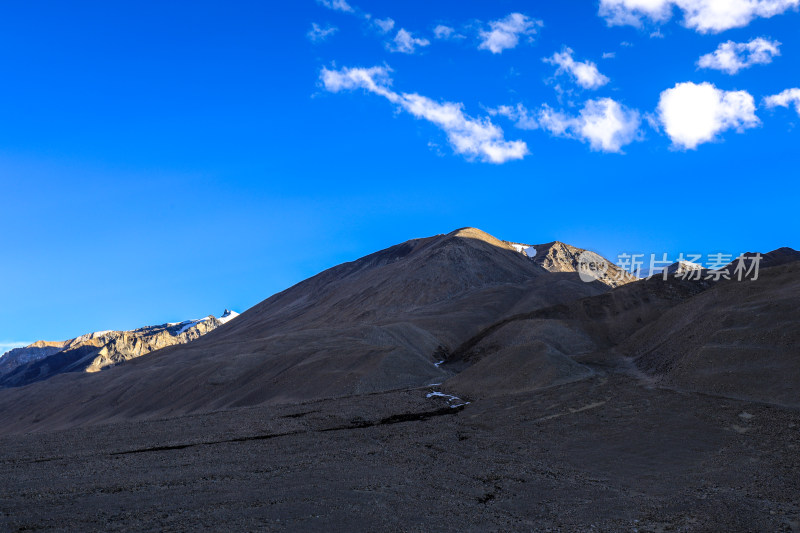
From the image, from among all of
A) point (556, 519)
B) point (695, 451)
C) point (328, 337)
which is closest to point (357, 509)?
point (556, 519)

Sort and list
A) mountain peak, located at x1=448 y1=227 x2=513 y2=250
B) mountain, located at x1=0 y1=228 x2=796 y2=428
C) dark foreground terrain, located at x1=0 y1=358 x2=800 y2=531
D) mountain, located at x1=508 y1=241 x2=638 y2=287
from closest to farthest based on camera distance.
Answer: dark foreground terrain, located at x1=0 y1=358 x2=800 y2=531 < mountain, located at x1=0 y1=228 x2=796 y2=428 < mountain peak, located at x1=448 y1=227 x2=513 y2=250 < mountain, located at x1=508 y1=241 x2=638 y2=287

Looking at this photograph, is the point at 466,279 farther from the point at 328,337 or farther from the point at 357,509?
the point at 357,509

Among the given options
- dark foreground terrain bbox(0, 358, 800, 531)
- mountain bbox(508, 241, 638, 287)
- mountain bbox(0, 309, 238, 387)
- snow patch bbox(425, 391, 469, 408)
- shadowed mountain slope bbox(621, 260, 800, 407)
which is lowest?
dark foreground terrain bbox(0, 358, 800, 531)

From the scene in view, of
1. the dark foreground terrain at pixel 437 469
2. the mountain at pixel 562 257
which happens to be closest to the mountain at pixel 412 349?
the dark foreground terrain at pixel 437 469

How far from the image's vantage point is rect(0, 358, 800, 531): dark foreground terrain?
37.7 ft

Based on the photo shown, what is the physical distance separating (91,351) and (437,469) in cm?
12982

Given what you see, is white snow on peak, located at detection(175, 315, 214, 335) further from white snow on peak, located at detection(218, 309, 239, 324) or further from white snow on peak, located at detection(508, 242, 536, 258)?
white snow on peak, located at detection(508, 242, 536, 258)

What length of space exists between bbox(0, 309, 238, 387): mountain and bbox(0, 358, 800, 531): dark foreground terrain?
293ft

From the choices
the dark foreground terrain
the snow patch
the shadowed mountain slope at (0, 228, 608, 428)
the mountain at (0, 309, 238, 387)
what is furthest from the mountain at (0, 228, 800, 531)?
the mountain at (0, 309, 238, 387)

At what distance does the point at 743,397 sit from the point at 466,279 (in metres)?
62.3

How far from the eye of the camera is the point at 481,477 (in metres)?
15.2

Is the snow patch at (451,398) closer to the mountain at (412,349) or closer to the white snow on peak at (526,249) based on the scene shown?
the mountain at (412,349)

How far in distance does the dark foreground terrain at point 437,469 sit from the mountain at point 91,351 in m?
89.3

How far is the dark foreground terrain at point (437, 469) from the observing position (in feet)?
37.7
